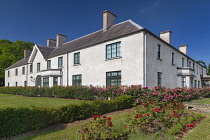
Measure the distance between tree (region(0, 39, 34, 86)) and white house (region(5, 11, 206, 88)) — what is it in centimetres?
2634

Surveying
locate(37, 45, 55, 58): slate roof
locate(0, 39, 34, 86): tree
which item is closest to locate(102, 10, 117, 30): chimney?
locate(37, 45, 55, 58): slate roof

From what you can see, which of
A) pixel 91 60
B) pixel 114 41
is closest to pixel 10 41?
pixel 91 60

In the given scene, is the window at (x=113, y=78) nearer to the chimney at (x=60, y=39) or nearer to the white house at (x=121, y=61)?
the white house at (x=121, y=61)

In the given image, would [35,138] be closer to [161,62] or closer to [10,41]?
[161,62]

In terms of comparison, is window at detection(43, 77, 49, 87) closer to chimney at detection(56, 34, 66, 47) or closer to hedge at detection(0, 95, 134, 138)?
chimney at detection(56, 34, 66, 47)

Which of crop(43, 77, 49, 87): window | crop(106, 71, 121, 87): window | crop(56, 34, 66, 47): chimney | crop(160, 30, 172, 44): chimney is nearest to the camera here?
crop(106, 71, 121, 87): window

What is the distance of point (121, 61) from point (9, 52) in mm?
45149

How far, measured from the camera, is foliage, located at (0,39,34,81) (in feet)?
134

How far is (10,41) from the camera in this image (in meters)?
47.8

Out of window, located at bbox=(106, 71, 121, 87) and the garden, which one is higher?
window, located at bbox=(106, 71, 121, 87)

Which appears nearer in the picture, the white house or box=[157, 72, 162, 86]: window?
the white house

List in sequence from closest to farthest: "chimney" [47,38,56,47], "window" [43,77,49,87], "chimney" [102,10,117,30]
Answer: "chimney" [102,10,117,30]
"window" [43,77,49,87]
"chimney" [47,38,56,47]

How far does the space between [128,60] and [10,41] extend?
49741mm

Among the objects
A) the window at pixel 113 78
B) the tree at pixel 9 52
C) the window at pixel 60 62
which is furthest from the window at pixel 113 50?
the tree at pixel 9 52
